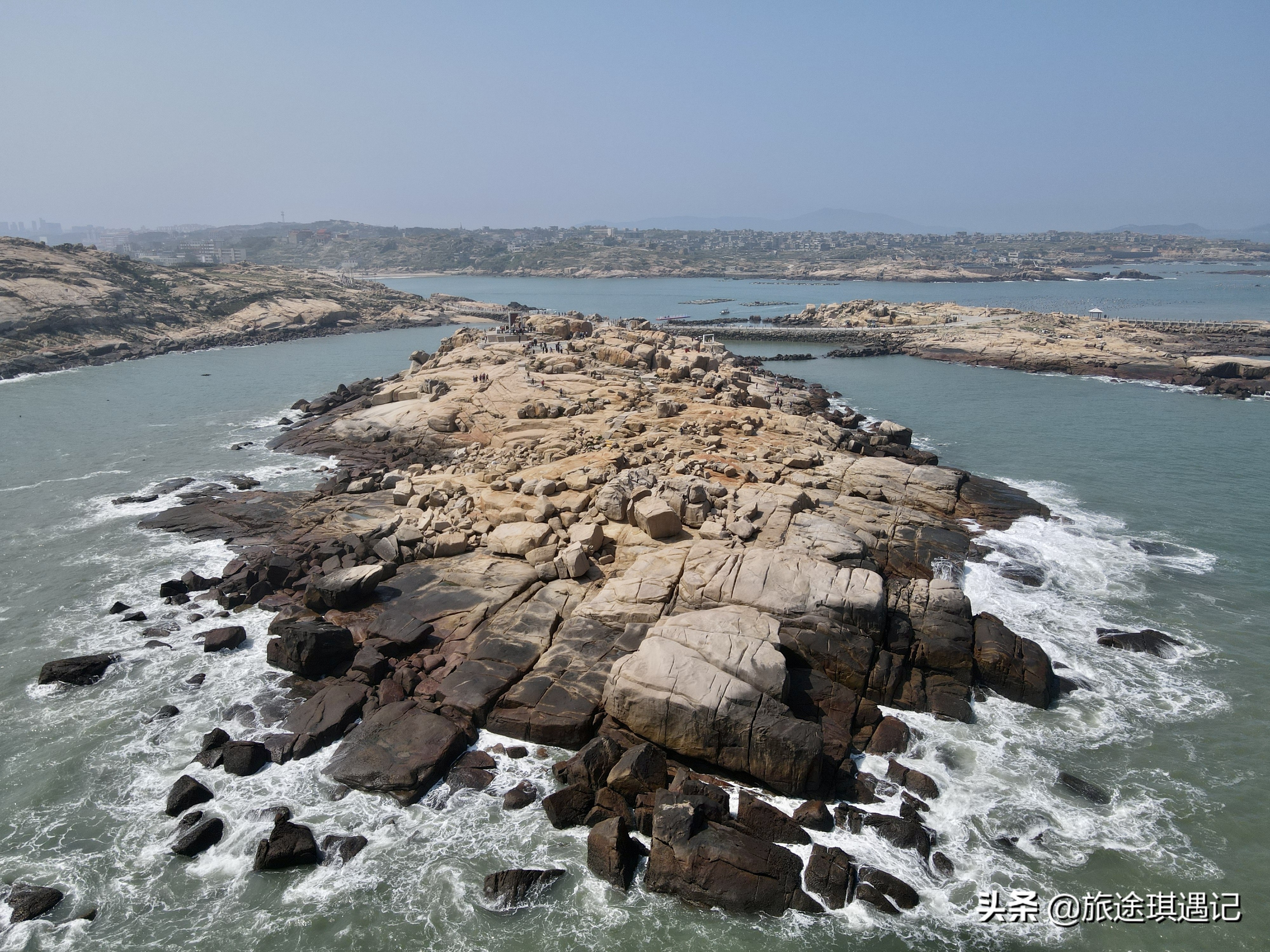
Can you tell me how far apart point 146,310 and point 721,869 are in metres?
90.5

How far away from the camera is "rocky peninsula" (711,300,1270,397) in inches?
2176

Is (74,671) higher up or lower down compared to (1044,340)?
lower down

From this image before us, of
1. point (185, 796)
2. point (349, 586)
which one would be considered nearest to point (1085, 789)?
point (185, 796)

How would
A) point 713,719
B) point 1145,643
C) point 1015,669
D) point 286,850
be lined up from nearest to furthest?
1. point 286,850
2. point 713,719
3. point 1015,669
4. point 1145,643

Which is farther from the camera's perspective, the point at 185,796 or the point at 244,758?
the point at 244,758

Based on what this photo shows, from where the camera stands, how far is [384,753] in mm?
13469

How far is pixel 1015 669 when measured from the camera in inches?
616

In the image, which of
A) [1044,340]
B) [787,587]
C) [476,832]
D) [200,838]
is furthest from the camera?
[1044,340]

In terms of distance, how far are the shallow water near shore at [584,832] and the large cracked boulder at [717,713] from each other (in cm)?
145

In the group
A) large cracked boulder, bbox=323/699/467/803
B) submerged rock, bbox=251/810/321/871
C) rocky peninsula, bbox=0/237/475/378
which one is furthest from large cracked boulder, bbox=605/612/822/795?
rocky peninsula, bbox=0/237/475/378

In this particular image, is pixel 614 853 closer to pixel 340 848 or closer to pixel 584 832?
pixel 584 832

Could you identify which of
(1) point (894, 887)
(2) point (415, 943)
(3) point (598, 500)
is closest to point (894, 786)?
(1) point (894, 887)

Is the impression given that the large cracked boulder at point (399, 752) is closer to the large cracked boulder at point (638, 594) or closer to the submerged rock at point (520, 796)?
the submerged rock at point (520, 796)

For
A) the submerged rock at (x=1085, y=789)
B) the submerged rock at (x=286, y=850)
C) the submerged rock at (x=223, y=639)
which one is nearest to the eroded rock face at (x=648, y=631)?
the submerged rock at (x=223, y=639)
